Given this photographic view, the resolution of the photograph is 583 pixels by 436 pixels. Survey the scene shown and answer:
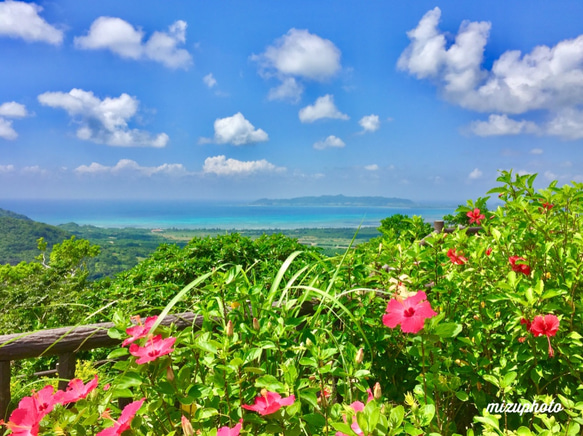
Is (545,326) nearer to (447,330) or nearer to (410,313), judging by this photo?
(447,330)

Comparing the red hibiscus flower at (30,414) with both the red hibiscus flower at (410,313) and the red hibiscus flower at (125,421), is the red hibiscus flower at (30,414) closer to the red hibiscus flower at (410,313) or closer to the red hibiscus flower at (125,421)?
the red hibiscus flower at (125,421)

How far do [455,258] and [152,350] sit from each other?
5.07 ft

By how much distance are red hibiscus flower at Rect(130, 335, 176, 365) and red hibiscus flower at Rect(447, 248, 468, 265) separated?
1.49m

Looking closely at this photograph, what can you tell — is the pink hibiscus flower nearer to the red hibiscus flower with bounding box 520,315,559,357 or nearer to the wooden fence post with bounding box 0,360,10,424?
the red hibiscus flower with bounding box 520,315,559,357

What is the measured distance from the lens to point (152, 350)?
1085 millimetres

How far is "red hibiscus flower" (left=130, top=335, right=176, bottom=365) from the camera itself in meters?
1.06

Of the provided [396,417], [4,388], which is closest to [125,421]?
[396,417]

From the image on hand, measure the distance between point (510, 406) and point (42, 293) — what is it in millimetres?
8012

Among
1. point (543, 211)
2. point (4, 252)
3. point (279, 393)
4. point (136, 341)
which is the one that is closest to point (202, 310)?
point (136, 341)

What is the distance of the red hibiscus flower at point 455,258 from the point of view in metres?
2.01

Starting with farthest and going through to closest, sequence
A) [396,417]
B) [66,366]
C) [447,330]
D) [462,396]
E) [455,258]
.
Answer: [455,258]
[66,366]
[462,396]
[447,330]
[396,417]

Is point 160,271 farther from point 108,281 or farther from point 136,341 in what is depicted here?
point 136,341

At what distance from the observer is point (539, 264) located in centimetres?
187

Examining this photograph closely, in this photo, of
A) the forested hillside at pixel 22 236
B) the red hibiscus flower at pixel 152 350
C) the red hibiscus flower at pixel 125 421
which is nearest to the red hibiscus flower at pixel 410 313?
the red hibiscus flower at pixel 152 350
